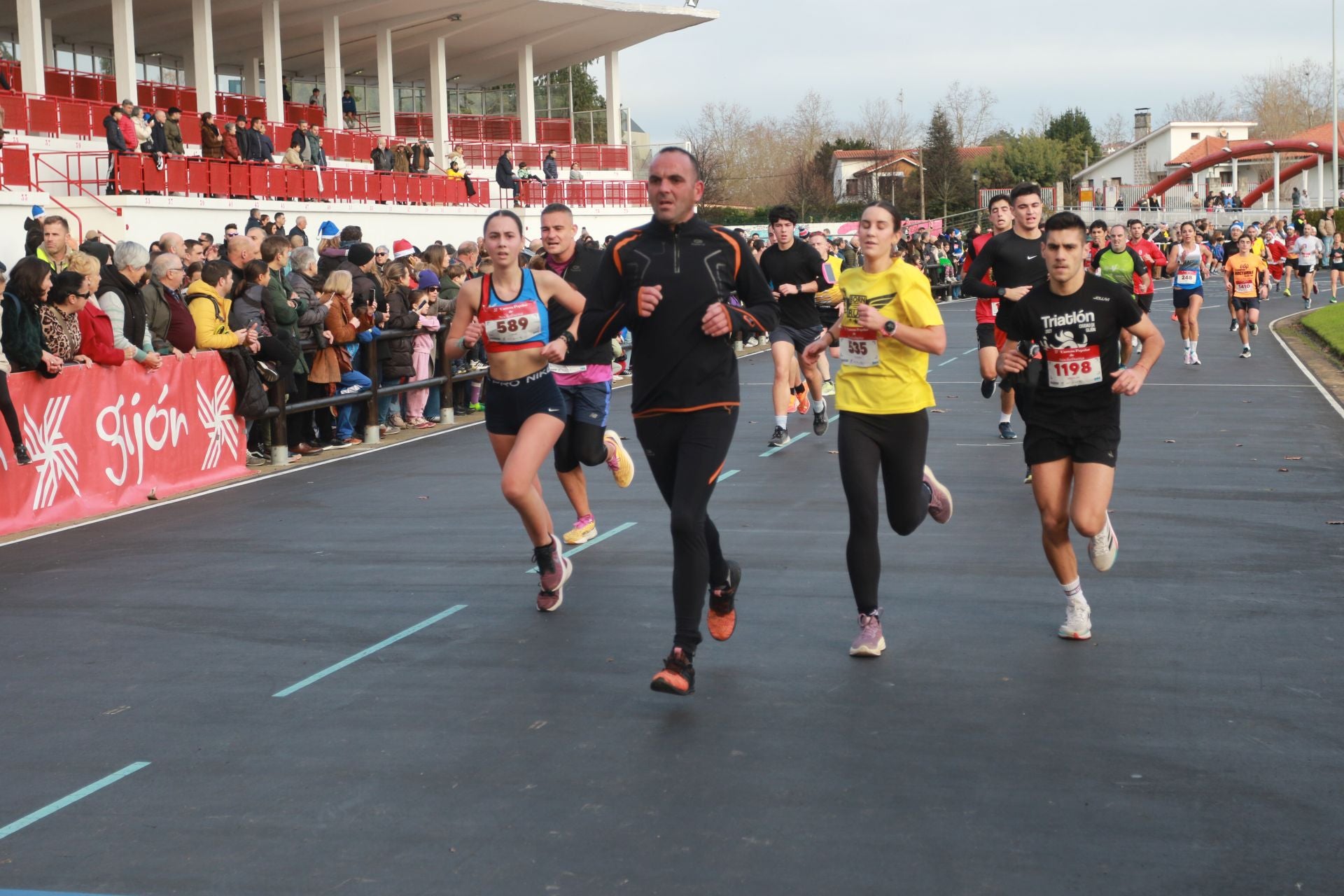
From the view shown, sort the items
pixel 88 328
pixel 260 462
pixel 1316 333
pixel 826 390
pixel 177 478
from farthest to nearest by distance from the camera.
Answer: pixel 1316 333 → pixel 826 390 → pixel 260 462 → pixel 177 478 → pixel 88 328

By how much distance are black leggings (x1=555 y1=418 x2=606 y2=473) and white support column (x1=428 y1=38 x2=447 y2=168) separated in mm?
38723

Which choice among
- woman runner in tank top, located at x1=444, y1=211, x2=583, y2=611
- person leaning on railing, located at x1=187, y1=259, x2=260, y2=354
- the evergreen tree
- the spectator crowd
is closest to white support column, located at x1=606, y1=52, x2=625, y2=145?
the evergreen tree

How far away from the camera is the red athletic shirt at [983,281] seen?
12094mm

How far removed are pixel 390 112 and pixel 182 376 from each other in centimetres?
3488

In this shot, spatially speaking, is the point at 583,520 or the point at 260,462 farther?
the point at 260,462

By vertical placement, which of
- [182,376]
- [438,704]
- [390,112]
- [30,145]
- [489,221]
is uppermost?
[390,112]

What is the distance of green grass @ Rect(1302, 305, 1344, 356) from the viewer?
23516mm

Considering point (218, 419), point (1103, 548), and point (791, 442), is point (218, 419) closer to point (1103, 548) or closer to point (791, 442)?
point (791, 442)

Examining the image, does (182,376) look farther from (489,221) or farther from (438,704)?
(438,704)

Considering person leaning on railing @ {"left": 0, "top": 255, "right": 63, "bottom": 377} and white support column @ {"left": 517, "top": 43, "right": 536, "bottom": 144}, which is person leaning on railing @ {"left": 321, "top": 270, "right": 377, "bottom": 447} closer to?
person leaning on railing @ {"left": 0, "top": 255, "right": 63, "bottom": 377}

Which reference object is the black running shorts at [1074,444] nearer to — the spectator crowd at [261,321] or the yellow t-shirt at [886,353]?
the yellow t-shirt at [886,353]

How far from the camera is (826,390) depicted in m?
18.5

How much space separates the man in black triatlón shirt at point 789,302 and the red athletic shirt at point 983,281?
138cm

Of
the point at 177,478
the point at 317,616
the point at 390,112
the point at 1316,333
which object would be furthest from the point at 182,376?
the point at 390,112
